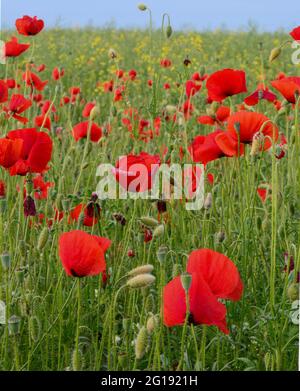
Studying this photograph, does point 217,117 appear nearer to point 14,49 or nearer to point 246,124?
point 246,124

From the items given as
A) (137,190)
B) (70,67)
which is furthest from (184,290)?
(70,67)

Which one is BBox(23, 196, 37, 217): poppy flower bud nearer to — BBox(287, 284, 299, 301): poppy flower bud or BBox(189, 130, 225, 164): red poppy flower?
BBox(189, 130, 225, 164): red poppy flower

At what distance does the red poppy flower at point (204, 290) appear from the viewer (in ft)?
3.69

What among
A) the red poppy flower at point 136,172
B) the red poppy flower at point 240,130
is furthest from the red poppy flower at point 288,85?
the red poppy flower at point 136,172

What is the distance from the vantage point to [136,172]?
1.48m

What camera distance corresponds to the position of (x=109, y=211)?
225cm

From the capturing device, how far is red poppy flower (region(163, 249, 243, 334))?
1125 millimetres

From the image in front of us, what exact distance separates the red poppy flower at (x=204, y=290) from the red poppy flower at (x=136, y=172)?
341 millimetres

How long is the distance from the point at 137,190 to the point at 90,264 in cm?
32

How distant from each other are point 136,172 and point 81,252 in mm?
316

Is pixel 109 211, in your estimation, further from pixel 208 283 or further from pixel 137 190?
pixel 208 283

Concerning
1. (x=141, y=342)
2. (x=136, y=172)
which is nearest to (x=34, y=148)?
(x=136, y=172)

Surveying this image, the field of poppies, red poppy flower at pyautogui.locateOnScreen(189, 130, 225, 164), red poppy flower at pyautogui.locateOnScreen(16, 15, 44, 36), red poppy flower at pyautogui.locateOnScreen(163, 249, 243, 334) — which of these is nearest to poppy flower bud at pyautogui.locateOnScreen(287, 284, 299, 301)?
the field of poppies

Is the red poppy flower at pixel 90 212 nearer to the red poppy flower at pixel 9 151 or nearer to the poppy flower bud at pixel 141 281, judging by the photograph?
the red poppy flower at pixel 9 151
